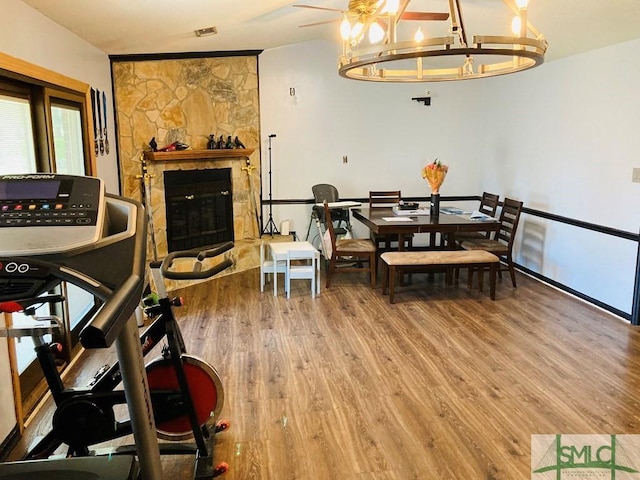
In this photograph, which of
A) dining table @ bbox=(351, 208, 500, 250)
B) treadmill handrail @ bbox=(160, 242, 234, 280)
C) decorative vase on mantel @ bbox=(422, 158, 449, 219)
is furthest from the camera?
decorative vase on mantel @ bbox=(422, 158, 449, 219)

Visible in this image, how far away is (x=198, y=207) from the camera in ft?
20.0

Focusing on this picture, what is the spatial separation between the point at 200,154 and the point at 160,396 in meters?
3.91

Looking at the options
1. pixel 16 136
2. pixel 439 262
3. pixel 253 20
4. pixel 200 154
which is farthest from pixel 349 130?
pixel 16 136

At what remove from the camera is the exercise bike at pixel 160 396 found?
2168 millimetres

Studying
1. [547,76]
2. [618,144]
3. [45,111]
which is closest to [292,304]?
[45,111]

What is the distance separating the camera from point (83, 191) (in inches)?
53.4

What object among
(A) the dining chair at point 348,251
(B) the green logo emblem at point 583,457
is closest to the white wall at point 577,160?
(A) the dining chair at point 348,251

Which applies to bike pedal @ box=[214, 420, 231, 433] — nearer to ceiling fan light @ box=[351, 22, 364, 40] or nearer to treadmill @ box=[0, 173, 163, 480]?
treadmill @ box=[0, 173, 163, 480]

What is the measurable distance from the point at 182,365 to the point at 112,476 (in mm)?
736

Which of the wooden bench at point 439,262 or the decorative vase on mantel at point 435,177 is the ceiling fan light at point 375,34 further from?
the decorative vase on mantel at point 435,177

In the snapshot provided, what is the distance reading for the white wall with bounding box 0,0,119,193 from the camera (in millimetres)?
2924

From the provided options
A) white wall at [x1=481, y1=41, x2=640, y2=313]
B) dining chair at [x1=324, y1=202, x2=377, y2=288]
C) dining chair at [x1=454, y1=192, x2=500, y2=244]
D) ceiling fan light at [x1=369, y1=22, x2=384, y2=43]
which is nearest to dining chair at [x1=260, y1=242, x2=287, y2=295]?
dining chair at [x1=324, y1=202, x2=377, y2=288]

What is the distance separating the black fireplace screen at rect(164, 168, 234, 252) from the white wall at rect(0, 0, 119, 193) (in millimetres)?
657

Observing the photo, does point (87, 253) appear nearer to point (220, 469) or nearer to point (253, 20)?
point (220, 469)
